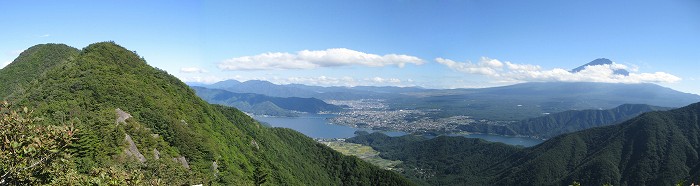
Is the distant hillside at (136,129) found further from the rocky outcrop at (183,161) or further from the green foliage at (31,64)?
the green foliage at (31,64)

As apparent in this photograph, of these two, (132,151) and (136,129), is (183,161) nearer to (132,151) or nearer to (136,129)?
(136,129)

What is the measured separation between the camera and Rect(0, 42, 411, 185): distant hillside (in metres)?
39.2

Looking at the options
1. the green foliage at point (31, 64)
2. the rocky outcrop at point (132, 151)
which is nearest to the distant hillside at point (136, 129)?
the rocky outcrop at point (132, 151)

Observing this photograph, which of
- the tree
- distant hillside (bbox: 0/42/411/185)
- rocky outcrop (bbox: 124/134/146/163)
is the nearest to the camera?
the tree

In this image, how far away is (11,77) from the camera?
10144 cm

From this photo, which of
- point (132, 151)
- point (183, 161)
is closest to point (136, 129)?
point (132, 151)

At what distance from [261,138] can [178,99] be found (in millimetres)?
37740

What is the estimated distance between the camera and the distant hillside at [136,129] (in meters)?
39.2

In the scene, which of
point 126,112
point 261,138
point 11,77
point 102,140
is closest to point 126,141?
point 102,140

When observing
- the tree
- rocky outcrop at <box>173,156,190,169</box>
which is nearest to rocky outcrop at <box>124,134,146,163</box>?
rocky outcrop at <box>173,156,190,169</box>

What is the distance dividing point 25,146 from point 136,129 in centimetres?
4308

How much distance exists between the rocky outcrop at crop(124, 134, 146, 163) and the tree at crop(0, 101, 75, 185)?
33528mm

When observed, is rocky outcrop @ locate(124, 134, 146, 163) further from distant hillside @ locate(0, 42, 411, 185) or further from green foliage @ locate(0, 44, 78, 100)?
green foliage @ locate(0, 44, 78, 100)

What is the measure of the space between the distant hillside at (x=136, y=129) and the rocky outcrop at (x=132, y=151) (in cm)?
18
